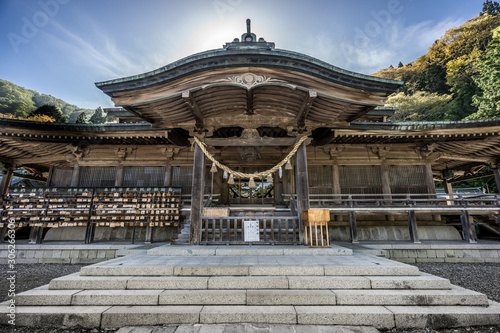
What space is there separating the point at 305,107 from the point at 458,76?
132 ft

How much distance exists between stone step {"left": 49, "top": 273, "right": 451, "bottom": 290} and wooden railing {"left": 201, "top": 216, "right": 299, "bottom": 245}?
3.05 m

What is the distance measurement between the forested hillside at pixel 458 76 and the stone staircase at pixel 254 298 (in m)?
25.5

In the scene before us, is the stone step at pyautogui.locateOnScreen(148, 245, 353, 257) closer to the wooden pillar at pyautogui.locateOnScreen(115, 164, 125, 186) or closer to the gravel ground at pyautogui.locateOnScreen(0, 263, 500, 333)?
the gravel ground at pyautogui.locateOnScreen(0, 263, 500, 333)

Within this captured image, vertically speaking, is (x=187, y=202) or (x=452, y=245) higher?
(x=187, y=202)

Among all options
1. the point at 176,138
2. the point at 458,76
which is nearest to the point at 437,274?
the point at 176,138

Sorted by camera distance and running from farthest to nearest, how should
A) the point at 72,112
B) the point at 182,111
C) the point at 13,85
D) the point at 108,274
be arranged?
the point at 72,112 → the point at 13,85 → the point at 182,111 → the point at 108,274

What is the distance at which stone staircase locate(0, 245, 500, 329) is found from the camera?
10.9 ft

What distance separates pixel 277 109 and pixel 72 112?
96040mm

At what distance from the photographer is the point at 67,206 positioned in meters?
9.28

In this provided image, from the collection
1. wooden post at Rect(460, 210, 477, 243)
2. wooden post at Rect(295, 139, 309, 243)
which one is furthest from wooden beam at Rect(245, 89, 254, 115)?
wooden post at Rect(460, 210, 477, 243)

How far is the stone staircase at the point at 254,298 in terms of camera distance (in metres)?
3.31

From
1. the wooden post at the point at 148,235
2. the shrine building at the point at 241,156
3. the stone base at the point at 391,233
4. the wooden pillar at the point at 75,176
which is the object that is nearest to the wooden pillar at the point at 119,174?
the shrine building at the point at 241,156

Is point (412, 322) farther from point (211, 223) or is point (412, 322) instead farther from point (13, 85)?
point (13, 85)

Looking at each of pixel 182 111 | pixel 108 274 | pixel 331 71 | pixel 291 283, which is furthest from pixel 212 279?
pixel 331 71
